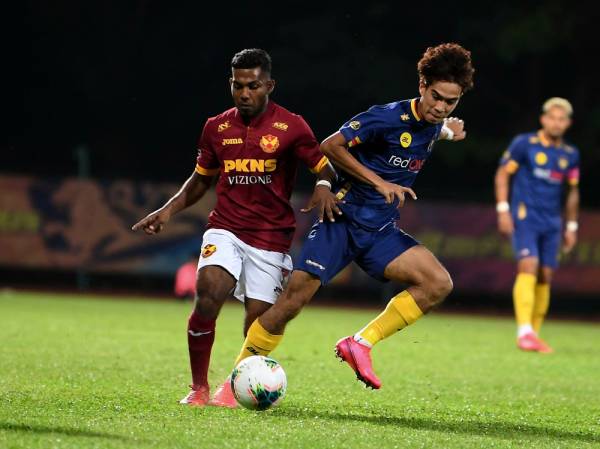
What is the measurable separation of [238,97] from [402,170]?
1057 millimetres

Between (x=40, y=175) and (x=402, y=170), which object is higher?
(x=402, y=170)

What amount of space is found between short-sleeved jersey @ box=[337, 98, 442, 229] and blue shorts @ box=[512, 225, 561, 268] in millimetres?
5248

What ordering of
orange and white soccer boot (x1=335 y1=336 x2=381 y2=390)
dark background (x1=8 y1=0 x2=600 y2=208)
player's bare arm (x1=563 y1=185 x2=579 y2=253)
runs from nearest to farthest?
orange and white soccer boot (x1=335 y1=336 x2=381 y2=390), player's bare arm (x1=563 y1=185 x2=579 y2=253), dark background (x1=8 y1=0 x2=600 y2=208)

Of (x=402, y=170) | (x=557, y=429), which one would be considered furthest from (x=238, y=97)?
(x=557, y=429)

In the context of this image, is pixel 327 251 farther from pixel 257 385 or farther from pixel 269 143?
pixel 257 385

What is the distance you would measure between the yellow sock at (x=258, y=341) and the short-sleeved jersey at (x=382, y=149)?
830mm

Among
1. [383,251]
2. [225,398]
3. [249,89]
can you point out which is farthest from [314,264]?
[249,89]

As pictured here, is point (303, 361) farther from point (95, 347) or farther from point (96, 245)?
point (96, 245)

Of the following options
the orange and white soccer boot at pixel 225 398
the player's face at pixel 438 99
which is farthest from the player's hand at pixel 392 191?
the orange and white soccer boot at pixel 225 398

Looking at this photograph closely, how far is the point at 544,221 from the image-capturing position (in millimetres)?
11992

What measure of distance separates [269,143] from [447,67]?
3.58ft

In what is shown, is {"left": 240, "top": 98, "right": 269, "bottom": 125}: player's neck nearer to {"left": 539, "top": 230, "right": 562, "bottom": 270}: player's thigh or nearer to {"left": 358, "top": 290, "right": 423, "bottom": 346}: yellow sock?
{"left": 358, "top": 290, "right": 423, "bottom": 346}: yellow sock

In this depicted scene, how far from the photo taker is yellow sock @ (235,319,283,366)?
6.65m

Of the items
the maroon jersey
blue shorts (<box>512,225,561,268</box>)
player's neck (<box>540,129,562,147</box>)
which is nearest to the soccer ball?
the maroon jersey
